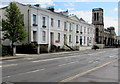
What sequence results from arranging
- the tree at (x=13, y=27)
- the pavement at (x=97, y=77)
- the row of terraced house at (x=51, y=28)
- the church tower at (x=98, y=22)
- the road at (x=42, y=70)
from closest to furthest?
1. the pavement at (x=97, y=77)
2. the road at (x=42, y=70)
3. the tree at (x=13, y=27)
4. the row of terraced house at (x=51, y=28)
5. the church tower at (x=98, y=22)

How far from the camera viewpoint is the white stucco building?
32469mm

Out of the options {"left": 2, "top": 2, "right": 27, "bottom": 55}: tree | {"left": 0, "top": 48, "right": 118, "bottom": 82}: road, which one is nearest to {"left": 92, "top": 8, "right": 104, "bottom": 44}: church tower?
{"left": 2, "top": 2, "right": 27, "bottom": 55}: tree

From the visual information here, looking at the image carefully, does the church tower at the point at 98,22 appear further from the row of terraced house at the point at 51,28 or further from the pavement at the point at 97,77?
the pavement at the point at 97,77

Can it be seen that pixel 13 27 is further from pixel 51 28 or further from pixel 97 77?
pixel 97 77

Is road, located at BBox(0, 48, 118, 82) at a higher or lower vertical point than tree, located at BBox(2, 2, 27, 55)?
lower

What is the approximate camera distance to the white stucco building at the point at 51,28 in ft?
107

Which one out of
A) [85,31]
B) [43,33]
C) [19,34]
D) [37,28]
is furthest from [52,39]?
[85,31]

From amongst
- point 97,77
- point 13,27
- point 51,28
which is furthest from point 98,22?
point 97,77

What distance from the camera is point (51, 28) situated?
38.2 metres

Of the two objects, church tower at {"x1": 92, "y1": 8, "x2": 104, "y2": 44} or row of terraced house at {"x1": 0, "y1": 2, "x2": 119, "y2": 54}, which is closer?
row of terraced house at {"x1": 0, "y1": 2, "x2": 119, "y2": 54}

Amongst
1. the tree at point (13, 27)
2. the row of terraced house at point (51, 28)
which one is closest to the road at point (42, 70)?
the tree at point (13, 27)

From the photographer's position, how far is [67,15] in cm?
4578

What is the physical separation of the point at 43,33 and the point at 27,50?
6.95m

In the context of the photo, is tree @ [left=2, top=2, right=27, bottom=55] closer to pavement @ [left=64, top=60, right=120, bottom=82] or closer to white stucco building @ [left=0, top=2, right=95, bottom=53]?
Result: white stucco building @ [left=0, top=2, right=95, bottom=53]
